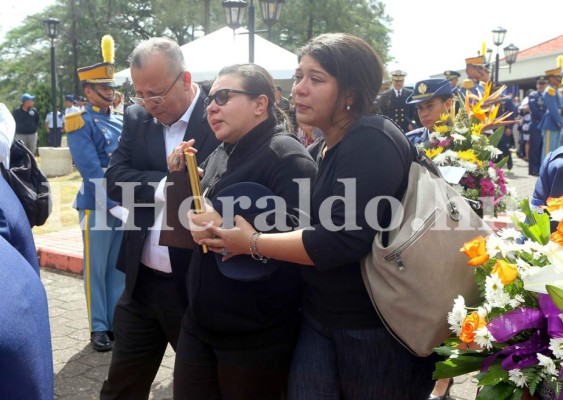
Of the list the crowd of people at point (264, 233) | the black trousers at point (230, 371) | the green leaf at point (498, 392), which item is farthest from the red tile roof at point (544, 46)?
the green leaf at point (498, 392)

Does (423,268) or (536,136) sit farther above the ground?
(423,268)

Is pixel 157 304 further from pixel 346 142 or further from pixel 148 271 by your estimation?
pixel 346 142

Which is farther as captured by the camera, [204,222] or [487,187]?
[487,187]

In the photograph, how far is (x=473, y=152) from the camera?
13.0 ft

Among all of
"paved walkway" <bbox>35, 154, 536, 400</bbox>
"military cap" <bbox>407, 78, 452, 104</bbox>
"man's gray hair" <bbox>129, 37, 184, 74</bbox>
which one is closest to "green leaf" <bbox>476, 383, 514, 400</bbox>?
"man's gray hair" <bbox>129, 37, 184, 74</bbox>

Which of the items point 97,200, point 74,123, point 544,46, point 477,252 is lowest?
point 544,46

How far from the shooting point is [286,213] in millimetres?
2346

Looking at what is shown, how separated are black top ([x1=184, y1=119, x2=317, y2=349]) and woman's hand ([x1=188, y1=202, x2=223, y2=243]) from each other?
197 millimetres

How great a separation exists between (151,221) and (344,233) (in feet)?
4.52

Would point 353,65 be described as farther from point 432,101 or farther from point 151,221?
point 432,101

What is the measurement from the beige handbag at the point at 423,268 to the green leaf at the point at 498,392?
16.2 inches

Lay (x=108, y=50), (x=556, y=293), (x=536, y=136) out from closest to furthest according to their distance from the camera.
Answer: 1. (x=556, y=293)
2. (x=108, y=50)
3. (x=536, y=136)

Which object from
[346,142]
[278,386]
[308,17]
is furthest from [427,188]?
[308,17]

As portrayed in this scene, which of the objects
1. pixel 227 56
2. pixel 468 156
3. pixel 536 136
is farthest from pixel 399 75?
pixel 468 156
